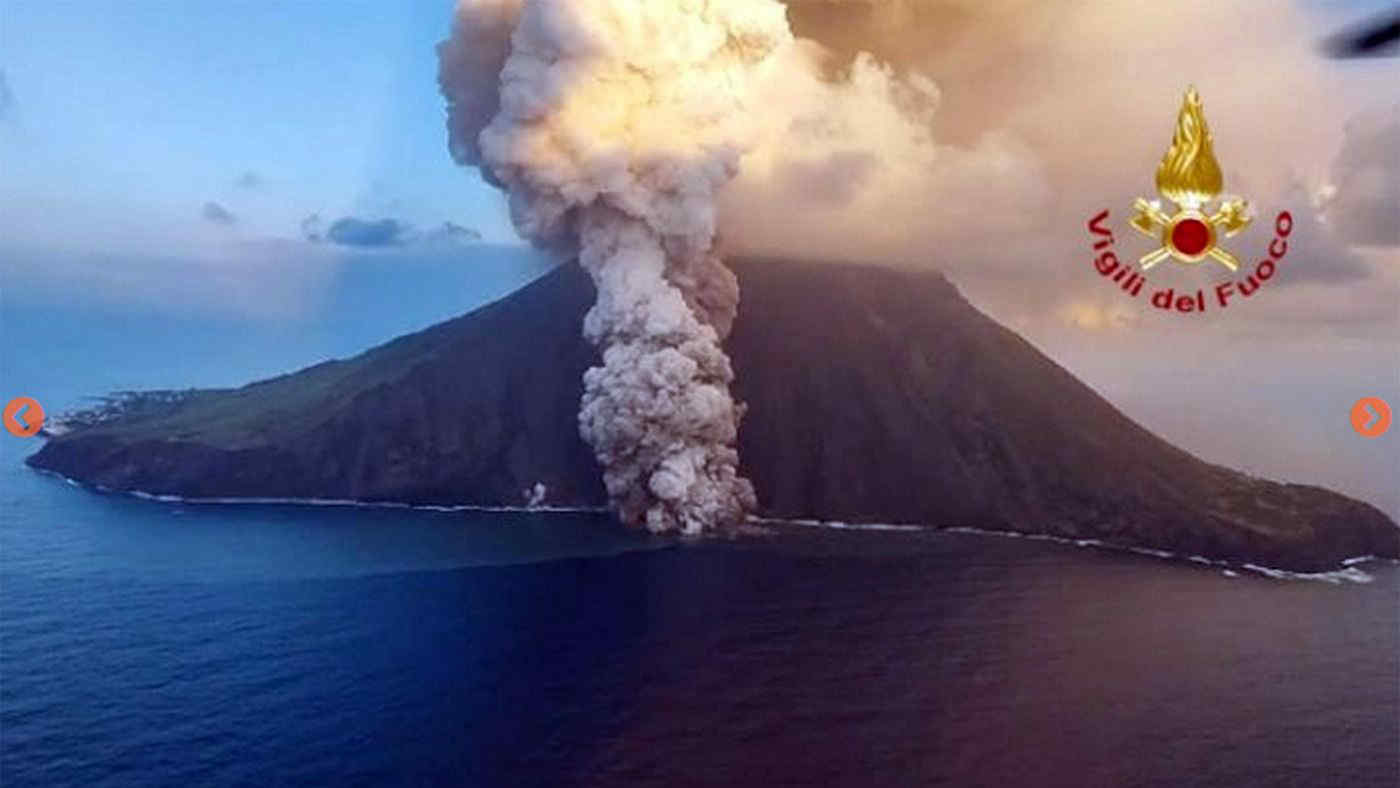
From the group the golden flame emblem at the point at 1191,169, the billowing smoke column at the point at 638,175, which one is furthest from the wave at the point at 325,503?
the golden flame emblem at the point at 1191,169

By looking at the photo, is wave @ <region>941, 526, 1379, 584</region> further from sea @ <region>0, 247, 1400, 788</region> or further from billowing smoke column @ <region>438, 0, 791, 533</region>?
billowing smoke column @ <region>438, 0, 791, 533</region>

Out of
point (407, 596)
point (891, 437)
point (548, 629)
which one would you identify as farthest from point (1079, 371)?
point (407, 596)

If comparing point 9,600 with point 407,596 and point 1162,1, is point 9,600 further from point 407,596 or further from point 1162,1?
point 1162,1

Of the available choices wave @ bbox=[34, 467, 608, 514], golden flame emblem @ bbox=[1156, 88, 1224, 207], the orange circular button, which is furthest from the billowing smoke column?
the orange circular button

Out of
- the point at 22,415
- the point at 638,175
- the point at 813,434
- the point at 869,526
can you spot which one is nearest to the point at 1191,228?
the point at 813,434

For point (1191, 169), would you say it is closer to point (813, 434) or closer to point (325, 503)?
point (813, 434)

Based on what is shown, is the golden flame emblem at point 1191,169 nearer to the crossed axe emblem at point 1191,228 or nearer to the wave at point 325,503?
the crossed axe emblem at point 1191,228
